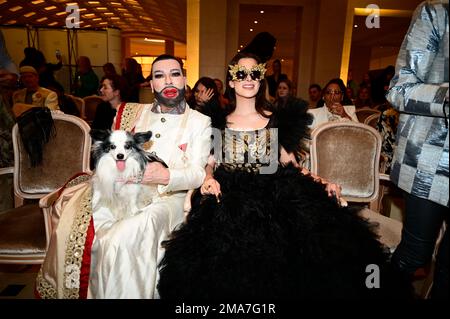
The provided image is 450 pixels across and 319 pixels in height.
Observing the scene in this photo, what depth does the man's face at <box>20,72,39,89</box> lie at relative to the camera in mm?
3582

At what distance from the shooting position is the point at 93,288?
166cm

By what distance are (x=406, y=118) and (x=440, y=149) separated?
21 centimetres

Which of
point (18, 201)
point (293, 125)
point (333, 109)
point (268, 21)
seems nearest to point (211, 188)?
point (293, 125)

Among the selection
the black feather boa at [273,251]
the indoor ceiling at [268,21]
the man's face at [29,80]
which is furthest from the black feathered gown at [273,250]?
the indoor ceiling at [268,21]

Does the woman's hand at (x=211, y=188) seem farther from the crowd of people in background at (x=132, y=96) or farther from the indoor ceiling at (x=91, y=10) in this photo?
the indoor ceiling at (x=91, y=10)

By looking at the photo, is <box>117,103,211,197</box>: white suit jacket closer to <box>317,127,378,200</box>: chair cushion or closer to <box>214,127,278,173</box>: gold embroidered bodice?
<box>214,127,278,173</box>: gold embroidered bodice

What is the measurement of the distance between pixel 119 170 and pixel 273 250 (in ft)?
2.85

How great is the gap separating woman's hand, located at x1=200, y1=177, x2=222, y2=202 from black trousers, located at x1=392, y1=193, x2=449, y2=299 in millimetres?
896

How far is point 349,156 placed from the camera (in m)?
2.47

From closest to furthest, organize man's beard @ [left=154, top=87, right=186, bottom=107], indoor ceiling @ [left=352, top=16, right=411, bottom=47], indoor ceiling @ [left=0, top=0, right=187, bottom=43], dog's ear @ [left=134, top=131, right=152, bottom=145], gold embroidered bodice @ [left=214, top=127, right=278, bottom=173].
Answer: dog's ear @ [left=134, top=131, right=152, bottom=145], man's beard @ [left=154, top=87, right=186, bottom=107], gold embroidered bodice @ [left=214, top=127, right=278, bottom=173], indoor ceiling @ [left=352, top=16, right=411, bottom=47], indoor ceiling @ [left=0, top=0, right=187, bottom=43]

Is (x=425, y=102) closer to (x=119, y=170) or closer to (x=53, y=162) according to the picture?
(x=119, y=170)

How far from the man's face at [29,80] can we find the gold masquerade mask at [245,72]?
8.68 feet

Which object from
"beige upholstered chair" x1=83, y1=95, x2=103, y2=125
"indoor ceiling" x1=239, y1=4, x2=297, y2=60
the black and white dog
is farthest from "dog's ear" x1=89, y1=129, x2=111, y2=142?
"indoor ceiling" x1=239, y1=4, x2=297, y2=60

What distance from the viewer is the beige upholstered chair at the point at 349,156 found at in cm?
245
